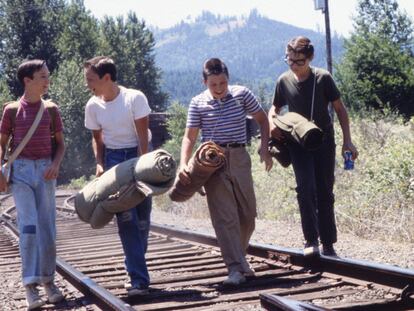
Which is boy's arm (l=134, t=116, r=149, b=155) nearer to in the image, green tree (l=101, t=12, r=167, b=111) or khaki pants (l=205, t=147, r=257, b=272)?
khaki pants (l=205, t=147, r=257, b=272)

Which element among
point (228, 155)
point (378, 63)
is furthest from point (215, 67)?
point (378, 63)

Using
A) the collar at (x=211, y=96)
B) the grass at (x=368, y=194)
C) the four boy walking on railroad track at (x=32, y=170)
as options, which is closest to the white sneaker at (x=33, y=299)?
the four boy walking on railroad track at (x=32, y=170)

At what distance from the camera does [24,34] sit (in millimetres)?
76125

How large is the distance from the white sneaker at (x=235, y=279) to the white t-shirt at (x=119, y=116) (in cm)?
125

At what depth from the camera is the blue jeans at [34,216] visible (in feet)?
21.0

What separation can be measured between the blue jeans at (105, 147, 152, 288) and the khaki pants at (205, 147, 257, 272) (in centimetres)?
55

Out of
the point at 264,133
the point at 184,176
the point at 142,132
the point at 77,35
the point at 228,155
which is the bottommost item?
the point at 184,176

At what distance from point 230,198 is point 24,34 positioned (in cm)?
7214

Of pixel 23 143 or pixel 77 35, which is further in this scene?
pixel 77 35

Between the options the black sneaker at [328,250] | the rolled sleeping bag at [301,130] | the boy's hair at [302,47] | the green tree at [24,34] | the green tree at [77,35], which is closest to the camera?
the rolled sleeping bag at [301,130]

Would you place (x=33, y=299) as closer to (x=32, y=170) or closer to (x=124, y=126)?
(x=32, y=170)

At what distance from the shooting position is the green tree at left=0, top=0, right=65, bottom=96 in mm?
74938

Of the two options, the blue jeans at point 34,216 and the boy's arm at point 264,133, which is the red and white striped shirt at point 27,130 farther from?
the boy's arm at point 264,133

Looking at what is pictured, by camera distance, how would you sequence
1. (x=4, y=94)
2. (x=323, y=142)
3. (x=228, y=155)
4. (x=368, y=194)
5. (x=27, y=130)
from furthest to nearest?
1. (x=4, y=94)
2. (x=368, y=194)
3. (x=323, y=142)
4. (x=228, y=155)
5. (x=27, y=130)
